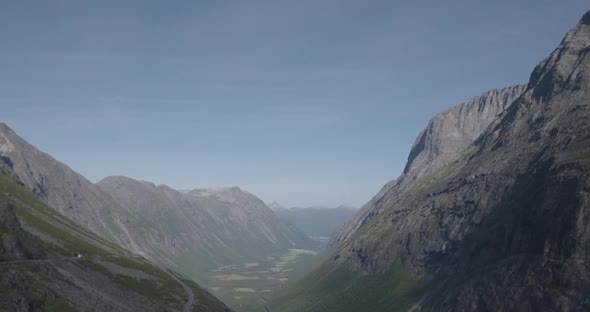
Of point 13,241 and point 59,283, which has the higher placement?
point 13,241

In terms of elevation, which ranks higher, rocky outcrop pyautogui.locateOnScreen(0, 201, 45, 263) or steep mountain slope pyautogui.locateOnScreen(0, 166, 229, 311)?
rocky outcrop pyautogui.locateOnScreen(0, 201, 45, 263)

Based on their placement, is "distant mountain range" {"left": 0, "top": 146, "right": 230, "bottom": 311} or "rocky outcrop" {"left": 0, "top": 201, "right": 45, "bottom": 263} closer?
"distant mountain range" {"left": 0, "top": 146, "right": 230, "bottom": 311}

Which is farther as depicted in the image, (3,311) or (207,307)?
(207,307)

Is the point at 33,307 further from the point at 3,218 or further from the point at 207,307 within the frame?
the point at 207,307

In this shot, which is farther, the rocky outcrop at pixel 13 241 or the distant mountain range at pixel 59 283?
the rocky outcrop at pixel 13 241

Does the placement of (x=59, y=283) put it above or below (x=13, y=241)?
below

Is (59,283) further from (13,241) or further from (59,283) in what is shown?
(13,241)

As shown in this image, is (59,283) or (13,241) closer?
(59,283)

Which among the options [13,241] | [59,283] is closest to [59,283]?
[59,283]

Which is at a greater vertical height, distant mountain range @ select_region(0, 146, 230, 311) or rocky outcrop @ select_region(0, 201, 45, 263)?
rocky outcrop @ select_region(0, 201, 45, 263)

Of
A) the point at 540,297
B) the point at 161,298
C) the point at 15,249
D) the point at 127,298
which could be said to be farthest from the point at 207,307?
the point at 540,297

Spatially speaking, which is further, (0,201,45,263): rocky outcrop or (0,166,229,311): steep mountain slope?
(0,201,45,263): rocky outcrop
